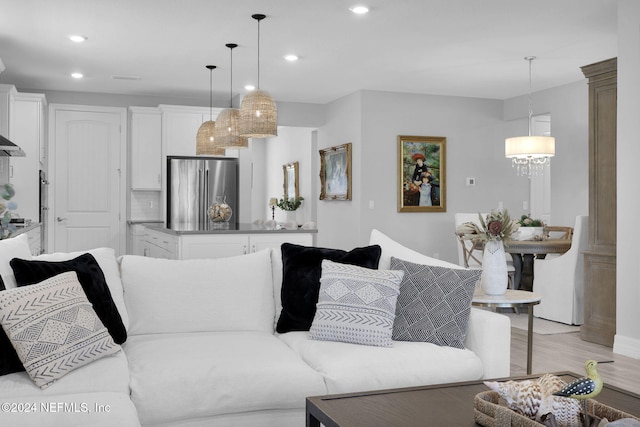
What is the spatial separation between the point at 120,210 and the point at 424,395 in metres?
6.75

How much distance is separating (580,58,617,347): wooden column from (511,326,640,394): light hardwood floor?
0.21 meters

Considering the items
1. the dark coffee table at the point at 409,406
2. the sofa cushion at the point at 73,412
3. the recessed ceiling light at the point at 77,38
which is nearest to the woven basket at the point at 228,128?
the recessed ceiling light at the point at 77,38

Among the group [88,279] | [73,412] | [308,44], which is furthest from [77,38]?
[73,412]

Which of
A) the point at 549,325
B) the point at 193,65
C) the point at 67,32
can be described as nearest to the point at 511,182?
the point at 549,325

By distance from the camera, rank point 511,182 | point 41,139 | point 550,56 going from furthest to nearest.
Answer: point 511,182, point 41,139, point 550,56

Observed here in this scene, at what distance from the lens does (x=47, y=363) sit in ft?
7.15

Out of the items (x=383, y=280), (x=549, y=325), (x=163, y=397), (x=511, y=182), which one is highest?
(x=511, y=182)

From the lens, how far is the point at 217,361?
243 cm

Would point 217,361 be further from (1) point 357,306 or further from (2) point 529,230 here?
(2) point 529,230

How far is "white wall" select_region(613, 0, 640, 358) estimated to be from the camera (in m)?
4.38

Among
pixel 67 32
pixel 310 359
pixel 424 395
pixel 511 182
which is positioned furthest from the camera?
pixel 511 182

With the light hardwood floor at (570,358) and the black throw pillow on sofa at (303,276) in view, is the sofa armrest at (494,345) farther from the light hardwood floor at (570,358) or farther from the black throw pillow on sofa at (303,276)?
the light hardwood floor at (570,358)

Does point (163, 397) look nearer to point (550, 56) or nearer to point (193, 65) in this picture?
point (193, 65)

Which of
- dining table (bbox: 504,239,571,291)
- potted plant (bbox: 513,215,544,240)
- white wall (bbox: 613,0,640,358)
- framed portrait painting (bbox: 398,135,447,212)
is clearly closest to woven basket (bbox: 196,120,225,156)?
framed portrait painting (bbox: 398,135,447,212)
